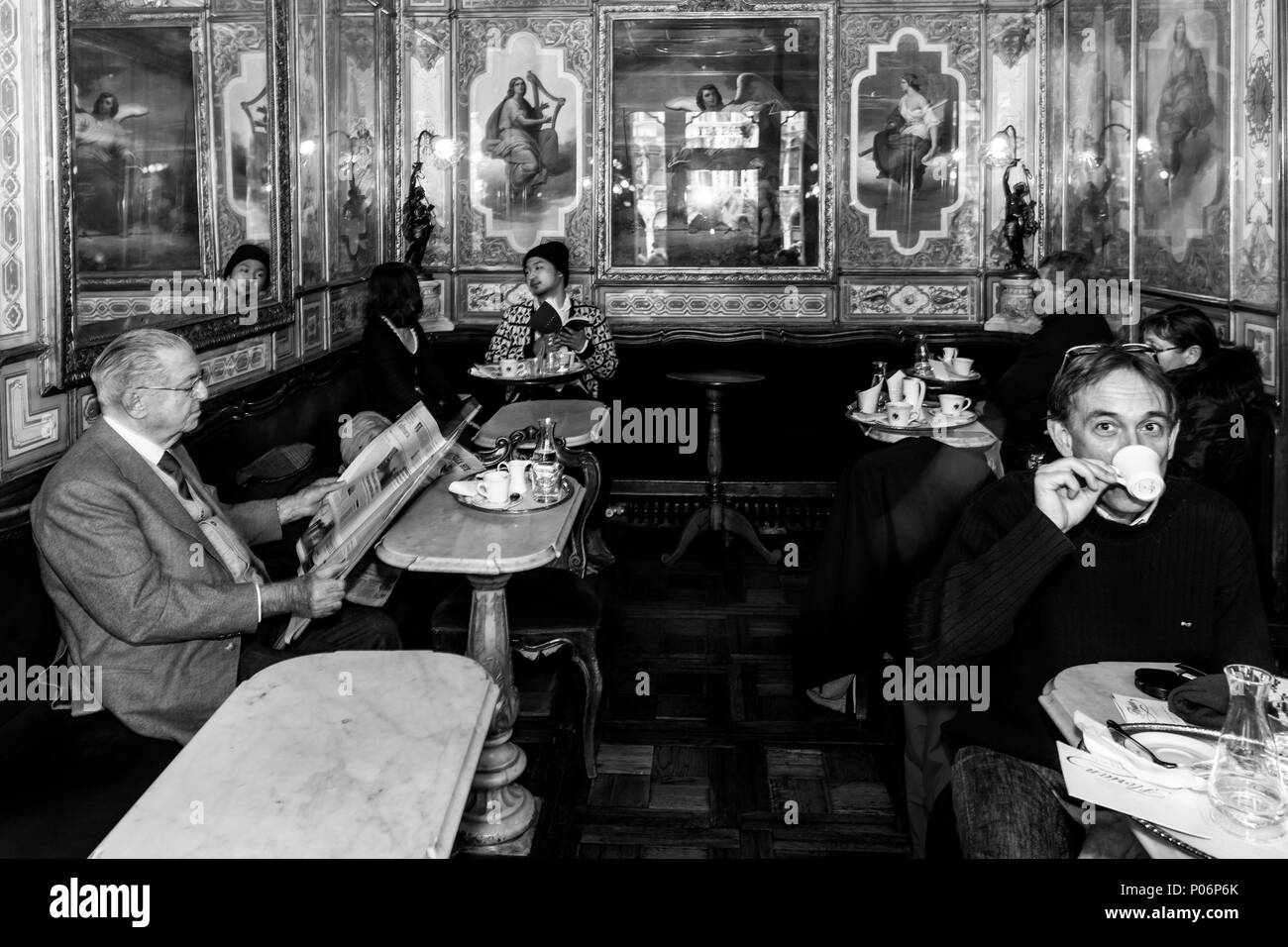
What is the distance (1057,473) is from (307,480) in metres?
3.20

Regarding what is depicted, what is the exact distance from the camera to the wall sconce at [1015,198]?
8.52 m

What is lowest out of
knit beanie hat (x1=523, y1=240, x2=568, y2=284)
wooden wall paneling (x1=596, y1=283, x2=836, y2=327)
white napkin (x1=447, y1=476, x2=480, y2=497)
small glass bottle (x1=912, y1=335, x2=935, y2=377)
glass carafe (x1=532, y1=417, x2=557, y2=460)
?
white napkin (x1=447, y1=476, x2=480, y2=497)

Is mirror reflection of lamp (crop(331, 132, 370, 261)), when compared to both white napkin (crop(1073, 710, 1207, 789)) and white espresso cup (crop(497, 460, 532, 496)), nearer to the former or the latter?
white espresso cup (crop(497, 460, 532, 496))

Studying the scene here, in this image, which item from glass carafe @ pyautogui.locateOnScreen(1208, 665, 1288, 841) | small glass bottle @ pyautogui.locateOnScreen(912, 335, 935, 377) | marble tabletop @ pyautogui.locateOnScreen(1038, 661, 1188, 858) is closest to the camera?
glass carafe @ pyautogui.locateOnScreen(1208, 665, 1288, 841)

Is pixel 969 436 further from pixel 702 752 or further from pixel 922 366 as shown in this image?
pixel 702 752

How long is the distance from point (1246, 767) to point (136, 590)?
226cm

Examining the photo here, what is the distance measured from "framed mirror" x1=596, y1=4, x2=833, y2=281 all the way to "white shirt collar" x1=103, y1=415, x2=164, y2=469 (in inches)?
250

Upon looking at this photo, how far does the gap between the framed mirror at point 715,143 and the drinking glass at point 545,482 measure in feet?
18.1

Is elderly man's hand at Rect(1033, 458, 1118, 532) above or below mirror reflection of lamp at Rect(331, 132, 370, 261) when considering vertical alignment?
below

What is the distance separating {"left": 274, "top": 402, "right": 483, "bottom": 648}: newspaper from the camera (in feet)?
10.2

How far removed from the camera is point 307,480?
4.55 m

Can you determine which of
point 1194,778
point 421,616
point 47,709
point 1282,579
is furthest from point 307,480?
point 1282,579

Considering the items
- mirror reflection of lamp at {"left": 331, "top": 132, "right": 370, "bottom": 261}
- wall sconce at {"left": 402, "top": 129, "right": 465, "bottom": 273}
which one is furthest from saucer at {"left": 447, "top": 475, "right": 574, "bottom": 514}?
wall sconce at {"left": 402, "top": 129, "right": 465, "bottom": 273}
